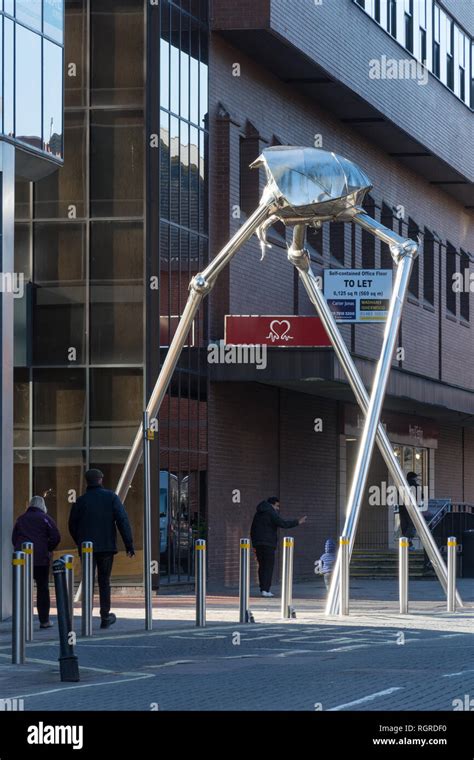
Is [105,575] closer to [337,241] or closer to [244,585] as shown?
[244,585]

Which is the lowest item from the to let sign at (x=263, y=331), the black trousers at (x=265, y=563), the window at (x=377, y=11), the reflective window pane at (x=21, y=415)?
the black trousers at (x=265, y=563)

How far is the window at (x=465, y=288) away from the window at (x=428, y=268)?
291 centimetres

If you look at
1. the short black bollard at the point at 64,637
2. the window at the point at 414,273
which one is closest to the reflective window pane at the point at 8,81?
the short black bollard at the point at 64,637

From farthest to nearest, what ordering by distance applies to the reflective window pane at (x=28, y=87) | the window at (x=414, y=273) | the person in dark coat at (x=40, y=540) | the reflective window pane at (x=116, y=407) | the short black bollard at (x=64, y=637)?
1. the window at (x=414, y=273)
2. the reflective window pane at (x=116, y=407)
3. the reflective window pane at (x=28, y=87)
4. the person in dark coat at (x=40, y=540)
5. the short black bollard at (x=64, y=637)

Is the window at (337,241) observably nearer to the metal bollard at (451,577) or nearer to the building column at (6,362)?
the metal bollard at (451,577)

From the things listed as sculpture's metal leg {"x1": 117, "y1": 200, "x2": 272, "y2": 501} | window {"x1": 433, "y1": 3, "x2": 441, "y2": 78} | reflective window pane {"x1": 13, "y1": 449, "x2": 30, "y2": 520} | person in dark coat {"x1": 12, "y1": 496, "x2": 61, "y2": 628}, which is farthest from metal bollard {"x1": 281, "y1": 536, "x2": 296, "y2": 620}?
window {"x1": 433, "y1": 3, "x2": 441, "y2": 78}

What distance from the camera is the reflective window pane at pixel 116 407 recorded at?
90.1ft


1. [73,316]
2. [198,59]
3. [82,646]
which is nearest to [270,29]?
[198,59]

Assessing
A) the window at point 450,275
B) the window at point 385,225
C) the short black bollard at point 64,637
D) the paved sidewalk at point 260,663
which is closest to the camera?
the paved sidewalk at point 260,663

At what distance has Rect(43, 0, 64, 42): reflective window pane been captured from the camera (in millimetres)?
23281

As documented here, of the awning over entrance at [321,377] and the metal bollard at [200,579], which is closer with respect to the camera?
the metal bollard at [200,579]

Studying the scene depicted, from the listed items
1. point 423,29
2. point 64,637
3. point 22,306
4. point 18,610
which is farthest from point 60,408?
point 423,29

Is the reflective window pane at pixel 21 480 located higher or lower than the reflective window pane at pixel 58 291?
lower

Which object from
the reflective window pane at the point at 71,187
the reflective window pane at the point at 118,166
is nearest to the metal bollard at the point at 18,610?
the reflective window pane at the point at 118,166
